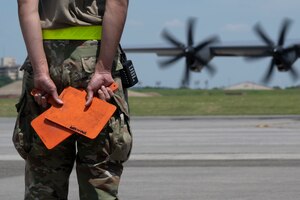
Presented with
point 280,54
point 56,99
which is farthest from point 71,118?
point 280,54

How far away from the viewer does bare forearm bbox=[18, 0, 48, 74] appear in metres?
3.72

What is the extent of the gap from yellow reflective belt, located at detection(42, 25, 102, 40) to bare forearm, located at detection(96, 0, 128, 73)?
10cm

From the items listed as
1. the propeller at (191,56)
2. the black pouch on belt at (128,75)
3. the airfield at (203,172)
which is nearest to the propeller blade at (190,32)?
the propeller at (191,56)

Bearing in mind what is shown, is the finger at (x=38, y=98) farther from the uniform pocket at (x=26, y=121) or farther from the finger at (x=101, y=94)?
the finger at (x=101, y=94)

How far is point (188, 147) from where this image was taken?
40.8 ft

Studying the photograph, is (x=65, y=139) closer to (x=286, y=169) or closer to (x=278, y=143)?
(x=286, y=169)

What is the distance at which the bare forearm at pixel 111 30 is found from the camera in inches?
147

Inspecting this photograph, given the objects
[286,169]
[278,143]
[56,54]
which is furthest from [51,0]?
[278,143]

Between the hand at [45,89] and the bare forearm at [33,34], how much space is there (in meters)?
0.04

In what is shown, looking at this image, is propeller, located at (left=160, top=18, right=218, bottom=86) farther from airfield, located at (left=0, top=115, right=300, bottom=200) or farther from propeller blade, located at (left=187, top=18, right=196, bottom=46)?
airfield, located at (left=0, top=115, right=300, bottom=200)

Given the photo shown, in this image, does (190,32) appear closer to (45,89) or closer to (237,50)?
(237,50)

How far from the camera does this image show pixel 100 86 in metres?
3.75

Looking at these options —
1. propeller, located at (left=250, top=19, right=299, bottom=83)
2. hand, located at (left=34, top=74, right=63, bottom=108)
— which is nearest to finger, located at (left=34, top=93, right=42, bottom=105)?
hand, located at (left=34, top=74, right=63, bottom=108)

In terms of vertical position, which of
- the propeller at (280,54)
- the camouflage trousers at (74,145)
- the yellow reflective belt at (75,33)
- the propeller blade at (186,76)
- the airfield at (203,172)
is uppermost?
the yellow reflective belt at (75,33)
